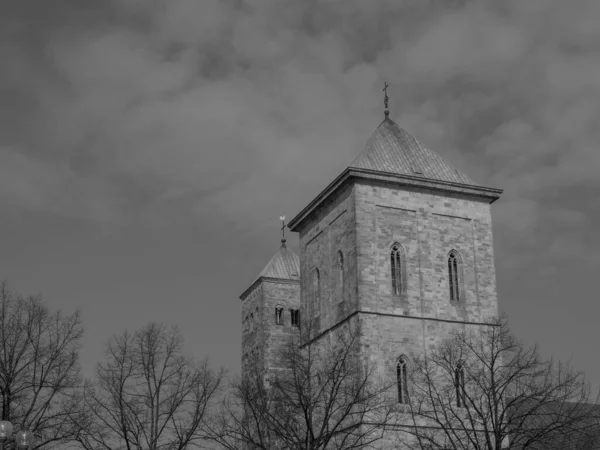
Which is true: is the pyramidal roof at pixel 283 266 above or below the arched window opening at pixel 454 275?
above

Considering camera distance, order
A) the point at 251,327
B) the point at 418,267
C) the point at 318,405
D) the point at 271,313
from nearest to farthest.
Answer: the point at 318,405 < the point at 418,267 < the point at 271,313 < the point at 251,327

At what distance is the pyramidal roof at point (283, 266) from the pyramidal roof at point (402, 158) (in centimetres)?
2279

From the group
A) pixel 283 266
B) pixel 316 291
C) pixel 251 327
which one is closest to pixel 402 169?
pixel 316 291

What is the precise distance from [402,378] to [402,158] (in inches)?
444

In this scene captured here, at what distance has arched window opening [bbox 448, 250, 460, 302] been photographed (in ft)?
144

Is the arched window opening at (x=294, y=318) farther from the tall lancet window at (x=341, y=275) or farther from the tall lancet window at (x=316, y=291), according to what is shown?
the tall lancet window at (x=341, y=275)

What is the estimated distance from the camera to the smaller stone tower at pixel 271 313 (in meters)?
66.1

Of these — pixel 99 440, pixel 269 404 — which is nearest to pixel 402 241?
pixel 269 404

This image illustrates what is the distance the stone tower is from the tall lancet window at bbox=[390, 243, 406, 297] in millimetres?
47

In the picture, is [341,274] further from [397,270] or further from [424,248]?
[424,248]

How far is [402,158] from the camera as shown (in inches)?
1813

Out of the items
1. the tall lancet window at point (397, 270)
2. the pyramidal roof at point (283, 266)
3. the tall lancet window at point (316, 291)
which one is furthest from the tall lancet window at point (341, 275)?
the pyramidal roof at point (283, 266)

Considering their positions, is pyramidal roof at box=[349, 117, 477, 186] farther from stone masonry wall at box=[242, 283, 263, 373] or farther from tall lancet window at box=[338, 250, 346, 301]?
stone masonry wall at box=[242, 283, 263, 373]

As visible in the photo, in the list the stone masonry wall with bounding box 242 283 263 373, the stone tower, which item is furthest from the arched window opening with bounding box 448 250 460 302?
the stone masonry wall with bounding box 242 283 263 373
